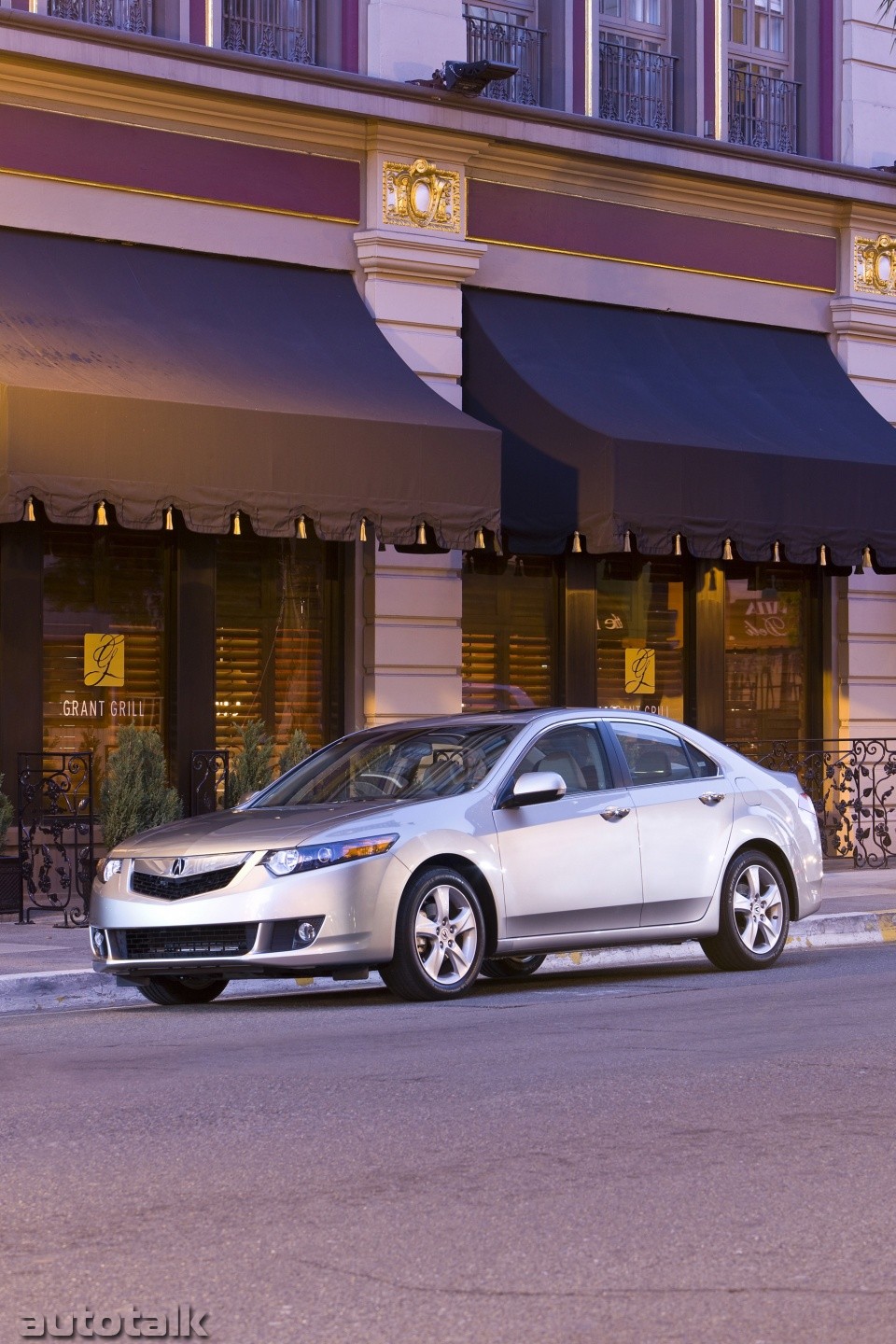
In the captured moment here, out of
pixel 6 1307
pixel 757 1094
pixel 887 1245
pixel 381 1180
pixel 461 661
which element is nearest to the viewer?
pixel 6 1307

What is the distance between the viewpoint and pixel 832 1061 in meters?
8.38

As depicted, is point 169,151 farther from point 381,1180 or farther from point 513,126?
point 381,1180

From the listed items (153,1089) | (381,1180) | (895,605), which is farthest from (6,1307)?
(895,605)

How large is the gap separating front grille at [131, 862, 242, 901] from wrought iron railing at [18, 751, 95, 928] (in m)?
4.11

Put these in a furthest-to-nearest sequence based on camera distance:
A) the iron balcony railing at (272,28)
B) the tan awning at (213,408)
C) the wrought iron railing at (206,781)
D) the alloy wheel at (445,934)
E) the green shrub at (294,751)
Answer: the iron balcony railing at (272,28) < the wrought iron railing at (206,781) < the green shrub at (294,751) < the tan awning at (213,408) < the alloy wheel at (445,934)

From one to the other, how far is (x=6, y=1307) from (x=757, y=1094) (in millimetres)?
3463

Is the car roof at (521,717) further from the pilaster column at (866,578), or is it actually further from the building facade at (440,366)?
the pilaster column at (866,578)

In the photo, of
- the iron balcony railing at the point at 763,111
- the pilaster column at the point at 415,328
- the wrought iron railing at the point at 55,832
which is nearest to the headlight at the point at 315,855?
the wrought iron railing at the point at 55,832

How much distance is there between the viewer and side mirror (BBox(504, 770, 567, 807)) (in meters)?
11.1

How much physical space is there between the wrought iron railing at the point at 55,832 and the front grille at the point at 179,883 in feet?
13.5

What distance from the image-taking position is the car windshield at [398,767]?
11.3 m

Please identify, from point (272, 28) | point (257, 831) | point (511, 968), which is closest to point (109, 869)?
point (257, 831)

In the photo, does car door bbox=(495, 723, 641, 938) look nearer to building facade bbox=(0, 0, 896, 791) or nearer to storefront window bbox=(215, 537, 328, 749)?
building facade bbox=(0, 0, 896, 791)

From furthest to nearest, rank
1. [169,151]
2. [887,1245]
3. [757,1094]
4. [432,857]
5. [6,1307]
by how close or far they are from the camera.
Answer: [169,151] → [432,857] → [757,1094] → [887,1245] → [6,1307]
